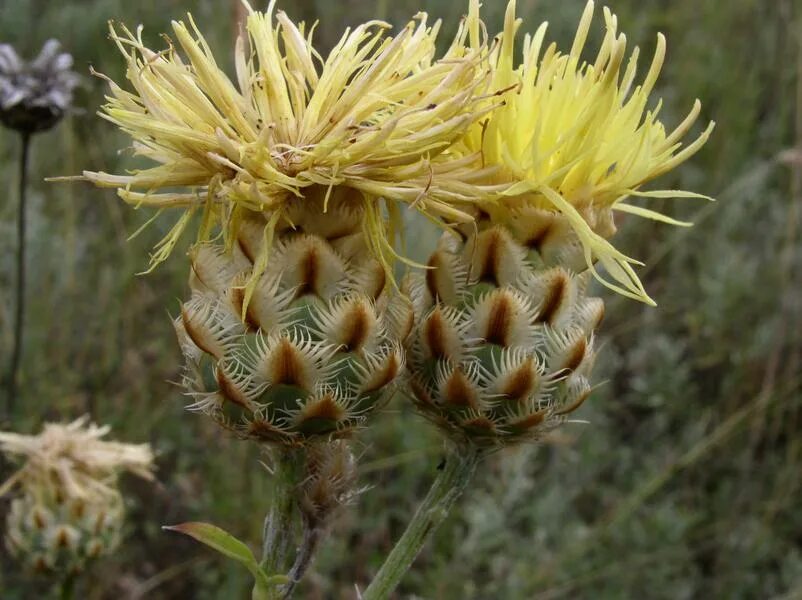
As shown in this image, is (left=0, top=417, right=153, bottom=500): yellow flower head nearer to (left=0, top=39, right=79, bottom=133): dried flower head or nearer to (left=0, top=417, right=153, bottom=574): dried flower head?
(left=0, top=417, right=153, bottom=574): dried flower head

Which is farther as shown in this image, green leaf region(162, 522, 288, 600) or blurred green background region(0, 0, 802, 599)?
blurred green background region(0, 0, 802, 599)

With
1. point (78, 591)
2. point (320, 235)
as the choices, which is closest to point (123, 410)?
point (78, 591)

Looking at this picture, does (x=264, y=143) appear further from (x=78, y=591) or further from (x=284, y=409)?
(x=78, y=591)

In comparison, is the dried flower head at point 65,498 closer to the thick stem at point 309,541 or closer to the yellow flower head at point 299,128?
the thick stem at point 309,541

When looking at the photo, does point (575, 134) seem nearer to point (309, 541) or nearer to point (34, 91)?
point (309, 541)

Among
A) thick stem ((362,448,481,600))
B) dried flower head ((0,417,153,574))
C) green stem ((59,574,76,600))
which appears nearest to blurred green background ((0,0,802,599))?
dried flower head ((0,417,153,574))

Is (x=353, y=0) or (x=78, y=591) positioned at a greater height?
(x=353, y=0)

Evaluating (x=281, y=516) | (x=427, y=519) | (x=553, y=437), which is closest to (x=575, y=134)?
(x=427, y=519)
